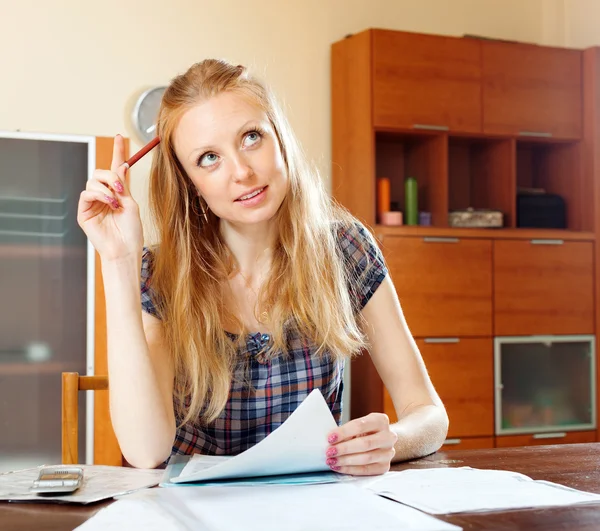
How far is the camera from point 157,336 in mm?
Result: 1586

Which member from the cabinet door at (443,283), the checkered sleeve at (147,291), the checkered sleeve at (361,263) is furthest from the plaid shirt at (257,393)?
the cabinet door at (443,283)

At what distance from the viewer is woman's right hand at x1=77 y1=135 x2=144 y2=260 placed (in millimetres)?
1467

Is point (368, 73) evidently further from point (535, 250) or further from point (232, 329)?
point (232, 329)

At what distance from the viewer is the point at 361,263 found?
1.78m

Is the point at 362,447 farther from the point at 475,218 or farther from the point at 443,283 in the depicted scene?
the point at 475,218

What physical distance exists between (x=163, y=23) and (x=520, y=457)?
2797 mm

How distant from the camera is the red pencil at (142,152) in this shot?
1516 millimetres

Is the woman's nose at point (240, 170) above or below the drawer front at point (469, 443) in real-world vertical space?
above

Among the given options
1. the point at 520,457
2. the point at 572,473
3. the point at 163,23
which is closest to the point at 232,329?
the point at 520,457

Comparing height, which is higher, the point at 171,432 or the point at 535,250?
the point at 535,250

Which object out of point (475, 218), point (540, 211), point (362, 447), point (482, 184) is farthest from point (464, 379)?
point (362, 447)

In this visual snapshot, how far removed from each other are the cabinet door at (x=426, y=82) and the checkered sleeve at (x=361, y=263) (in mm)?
1869

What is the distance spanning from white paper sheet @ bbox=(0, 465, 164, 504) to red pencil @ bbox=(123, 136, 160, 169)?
21.4 inches

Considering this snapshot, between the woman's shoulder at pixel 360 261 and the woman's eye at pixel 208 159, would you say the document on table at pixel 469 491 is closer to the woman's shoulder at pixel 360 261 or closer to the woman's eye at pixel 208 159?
the woman's shoulder at pixel 360 261
